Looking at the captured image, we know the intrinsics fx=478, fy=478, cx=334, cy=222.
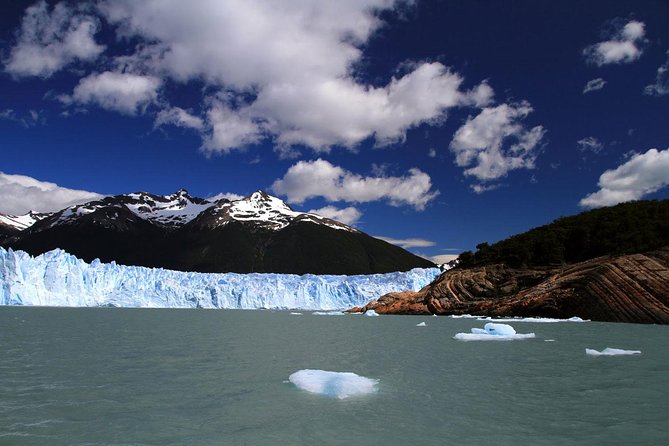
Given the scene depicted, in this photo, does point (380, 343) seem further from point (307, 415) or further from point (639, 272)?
point (639, 272)

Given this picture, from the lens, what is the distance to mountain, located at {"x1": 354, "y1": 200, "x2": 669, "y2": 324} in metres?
35.0

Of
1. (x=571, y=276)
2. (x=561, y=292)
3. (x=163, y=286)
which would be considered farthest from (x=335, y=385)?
(x=163, y=286)

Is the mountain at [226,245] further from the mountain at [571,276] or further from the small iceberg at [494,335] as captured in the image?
the small iceberg at [494,335]

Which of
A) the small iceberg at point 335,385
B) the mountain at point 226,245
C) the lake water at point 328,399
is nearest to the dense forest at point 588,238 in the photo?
the lake water at point 328,399

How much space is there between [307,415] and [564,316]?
37235mm

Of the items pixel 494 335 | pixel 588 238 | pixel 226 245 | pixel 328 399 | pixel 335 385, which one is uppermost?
pixel 226 245

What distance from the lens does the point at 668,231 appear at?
40250 mm

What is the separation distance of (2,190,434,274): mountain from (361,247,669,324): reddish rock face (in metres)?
102

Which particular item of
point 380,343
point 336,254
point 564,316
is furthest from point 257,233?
point 380,343

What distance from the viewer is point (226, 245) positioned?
170 metres

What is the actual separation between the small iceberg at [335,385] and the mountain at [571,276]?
31.3 m

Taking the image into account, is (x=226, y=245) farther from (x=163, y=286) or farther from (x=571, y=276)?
(x=571, y=276)

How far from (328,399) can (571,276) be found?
37023 millimetres

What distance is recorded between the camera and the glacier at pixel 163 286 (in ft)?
186
